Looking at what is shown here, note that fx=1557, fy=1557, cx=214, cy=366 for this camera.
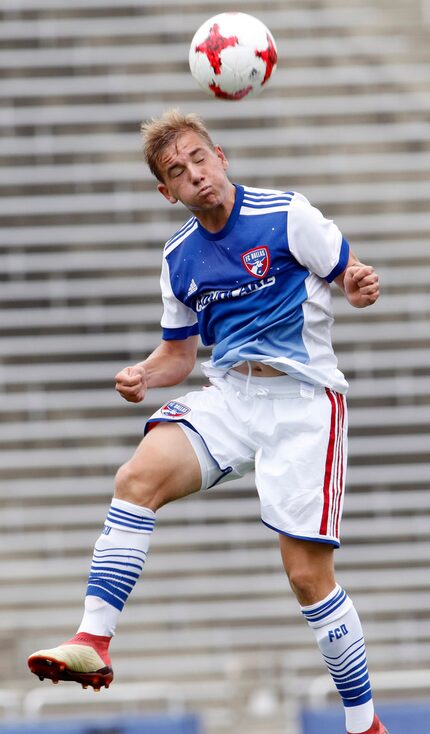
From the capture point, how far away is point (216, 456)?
5.53 m

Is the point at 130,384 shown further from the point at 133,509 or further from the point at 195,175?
the point at 195,175

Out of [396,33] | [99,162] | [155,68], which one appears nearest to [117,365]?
[99,162]

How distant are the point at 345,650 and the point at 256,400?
3.09 feet

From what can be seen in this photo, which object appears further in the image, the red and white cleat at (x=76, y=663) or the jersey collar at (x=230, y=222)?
the jersey collar at (x=230, y=222)

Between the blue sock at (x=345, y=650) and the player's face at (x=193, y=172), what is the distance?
146 centimetres

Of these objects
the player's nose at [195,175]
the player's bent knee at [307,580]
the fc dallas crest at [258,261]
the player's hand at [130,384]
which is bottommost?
the player's bent knee at [307,580]

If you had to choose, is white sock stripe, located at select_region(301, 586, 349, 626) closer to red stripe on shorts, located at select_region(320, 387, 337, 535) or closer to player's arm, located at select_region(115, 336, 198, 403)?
red stripe on shorts, located at select_region(320, 387, 337, 535)

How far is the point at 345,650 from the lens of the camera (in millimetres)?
5535

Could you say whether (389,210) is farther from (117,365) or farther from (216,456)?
(216,456)

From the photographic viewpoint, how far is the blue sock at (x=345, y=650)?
5.52 metres

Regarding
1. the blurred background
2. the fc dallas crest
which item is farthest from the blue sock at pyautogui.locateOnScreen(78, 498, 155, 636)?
the blurred background

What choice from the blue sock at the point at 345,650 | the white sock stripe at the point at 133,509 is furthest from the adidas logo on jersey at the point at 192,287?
the blue sock at the point at 345,650

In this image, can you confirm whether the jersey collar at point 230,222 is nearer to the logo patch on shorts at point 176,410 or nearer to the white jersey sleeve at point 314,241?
the white jersey sleeve at point 314,241

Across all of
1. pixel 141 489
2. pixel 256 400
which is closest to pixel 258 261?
pixel 256 400
